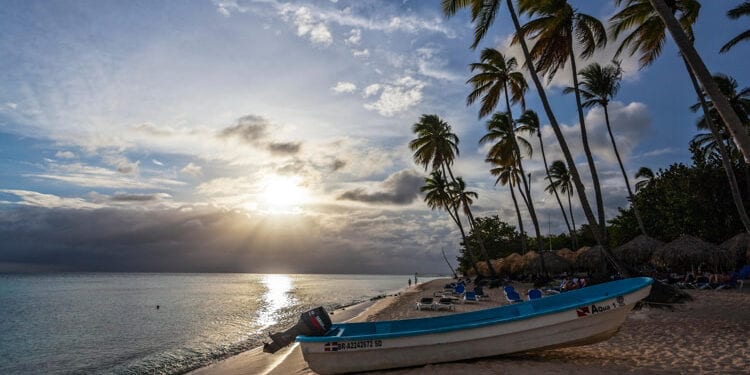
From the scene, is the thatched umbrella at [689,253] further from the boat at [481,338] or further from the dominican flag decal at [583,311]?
the dominican flag decal at [583,311]

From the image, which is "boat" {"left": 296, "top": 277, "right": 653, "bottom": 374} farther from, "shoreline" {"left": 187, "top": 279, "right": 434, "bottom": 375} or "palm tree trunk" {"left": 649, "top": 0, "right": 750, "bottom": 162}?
"palm tree trunk" {"left": 649, "top": 0, "right": 750, "bottom": 162}

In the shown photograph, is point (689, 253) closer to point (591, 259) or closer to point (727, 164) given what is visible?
point (591, 259)

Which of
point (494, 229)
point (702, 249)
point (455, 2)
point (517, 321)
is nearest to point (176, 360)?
point (517, 321)

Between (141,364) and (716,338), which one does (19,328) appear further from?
(716,338)

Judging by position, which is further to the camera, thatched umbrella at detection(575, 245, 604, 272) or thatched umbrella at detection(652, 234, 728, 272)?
thatched umbrella at detection(575, 245, 604, 272)

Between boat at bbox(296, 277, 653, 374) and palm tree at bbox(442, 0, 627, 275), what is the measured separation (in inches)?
237

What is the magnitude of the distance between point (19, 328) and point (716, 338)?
30.9 meters

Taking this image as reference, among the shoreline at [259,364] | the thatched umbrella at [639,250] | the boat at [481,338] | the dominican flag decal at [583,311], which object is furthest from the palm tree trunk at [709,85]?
the thatched umbrella at [639,250]

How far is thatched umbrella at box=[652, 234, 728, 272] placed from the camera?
18.5 m

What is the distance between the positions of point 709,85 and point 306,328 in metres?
7.74

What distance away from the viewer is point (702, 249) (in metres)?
18.9

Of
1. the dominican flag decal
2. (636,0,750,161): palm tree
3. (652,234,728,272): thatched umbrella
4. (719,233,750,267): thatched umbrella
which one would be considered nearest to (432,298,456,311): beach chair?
the dominican flag decal

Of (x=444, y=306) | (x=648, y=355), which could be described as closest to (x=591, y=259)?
(x=444, y=306)

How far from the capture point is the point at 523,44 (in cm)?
1298
